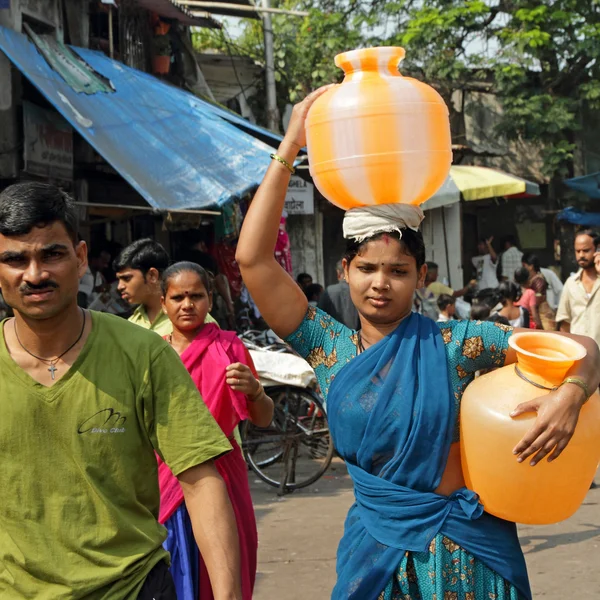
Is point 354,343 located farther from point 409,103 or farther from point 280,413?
point 280,413

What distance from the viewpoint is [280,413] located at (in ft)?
28.8

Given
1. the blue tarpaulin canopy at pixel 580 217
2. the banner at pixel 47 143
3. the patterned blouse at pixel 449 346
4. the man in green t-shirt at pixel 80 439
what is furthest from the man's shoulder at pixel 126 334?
the blue tarpaulin canopy at pixel 580 217

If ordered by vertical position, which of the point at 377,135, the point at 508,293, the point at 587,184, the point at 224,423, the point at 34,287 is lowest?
the point at 224,423

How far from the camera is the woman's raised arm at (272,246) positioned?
303 centimetres

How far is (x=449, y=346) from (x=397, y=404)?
0.24m

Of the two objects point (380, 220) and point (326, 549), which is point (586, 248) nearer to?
point (326, 549)

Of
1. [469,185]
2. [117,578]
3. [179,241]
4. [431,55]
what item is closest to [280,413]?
[179,241]

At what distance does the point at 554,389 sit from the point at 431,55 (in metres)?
17.4

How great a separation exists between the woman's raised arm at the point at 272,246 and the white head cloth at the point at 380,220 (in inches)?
9.1

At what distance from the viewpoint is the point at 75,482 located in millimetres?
2314

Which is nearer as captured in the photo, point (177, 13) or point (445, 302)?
point (445, 302)

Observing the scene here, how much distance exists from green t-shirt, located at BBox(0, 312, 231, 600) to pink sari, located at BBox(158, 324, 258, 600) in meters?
1.98

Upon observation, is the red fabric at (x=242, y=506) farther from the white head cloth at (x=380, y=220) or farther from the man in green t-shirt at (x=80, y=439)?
the man in green t-shirt at (x=80, y=439)

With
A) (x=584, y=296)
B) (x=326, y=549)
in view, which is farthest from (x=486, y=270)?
(x=326, y=549)
